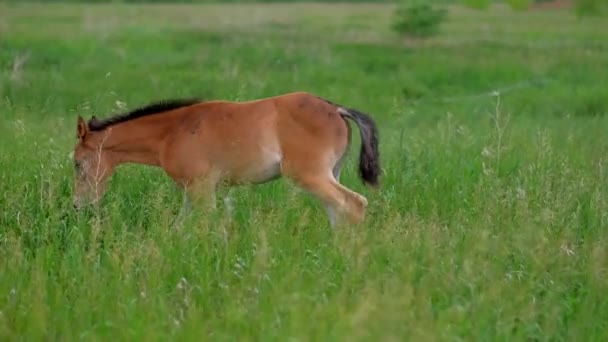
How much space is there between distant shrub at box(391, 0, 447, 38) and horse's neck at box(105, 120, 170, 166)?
15.8 metres

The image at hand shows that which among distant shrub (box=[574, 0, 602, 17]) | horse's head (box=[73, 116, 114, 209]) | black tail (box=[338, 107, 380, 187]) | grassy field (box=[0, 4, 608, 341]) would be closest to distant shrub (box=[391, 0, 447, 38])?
grassy field (box=[0, 4, 608, 341])

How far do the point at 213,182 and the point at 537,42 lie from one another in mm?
17122

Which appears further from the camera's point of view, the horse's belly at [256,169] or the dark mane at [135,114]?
the dark mane at [135,114]

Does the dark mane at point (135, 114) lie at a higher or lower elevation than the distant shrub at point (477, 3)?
lower

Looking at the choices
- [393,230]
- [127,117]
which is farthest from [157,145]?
[393,230]

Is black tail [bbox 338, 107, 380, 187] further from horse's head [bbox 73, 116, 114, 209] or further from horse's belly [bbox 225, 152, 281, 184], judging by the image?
horse's head [bbox 73, 116, 114, 209]

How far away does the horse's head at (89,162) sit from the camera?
314 inches

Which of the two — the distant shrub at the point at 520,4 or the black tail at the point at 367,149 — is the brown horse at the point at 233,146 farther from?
the distant shrub at the point at 520,4

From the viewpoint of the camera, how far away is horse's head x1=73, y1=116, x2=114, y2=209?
7.98 meters

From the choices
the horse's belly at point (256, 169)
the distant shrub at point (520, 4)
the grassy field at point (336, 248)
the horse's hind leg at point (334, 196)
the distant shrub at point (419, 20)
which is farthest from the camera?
the distant shrub at point (419, 20)

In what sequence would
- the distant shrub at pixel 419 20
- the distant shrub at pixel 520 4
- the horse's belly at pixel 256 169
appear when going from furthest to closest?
the distant shrub at pixel 419 20
the horse's belly at pixel 256 169
the distant shrub at pixel 520 4

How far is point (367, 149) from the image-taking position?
805cm

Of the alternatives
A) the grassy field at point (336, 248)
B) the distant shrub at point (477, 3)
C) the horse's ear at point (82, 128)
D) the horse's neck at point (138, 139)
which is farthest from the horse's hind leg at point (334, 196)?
the distant shrub at point (477, 3)

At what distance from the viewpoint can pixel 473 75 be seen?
59.3ft
